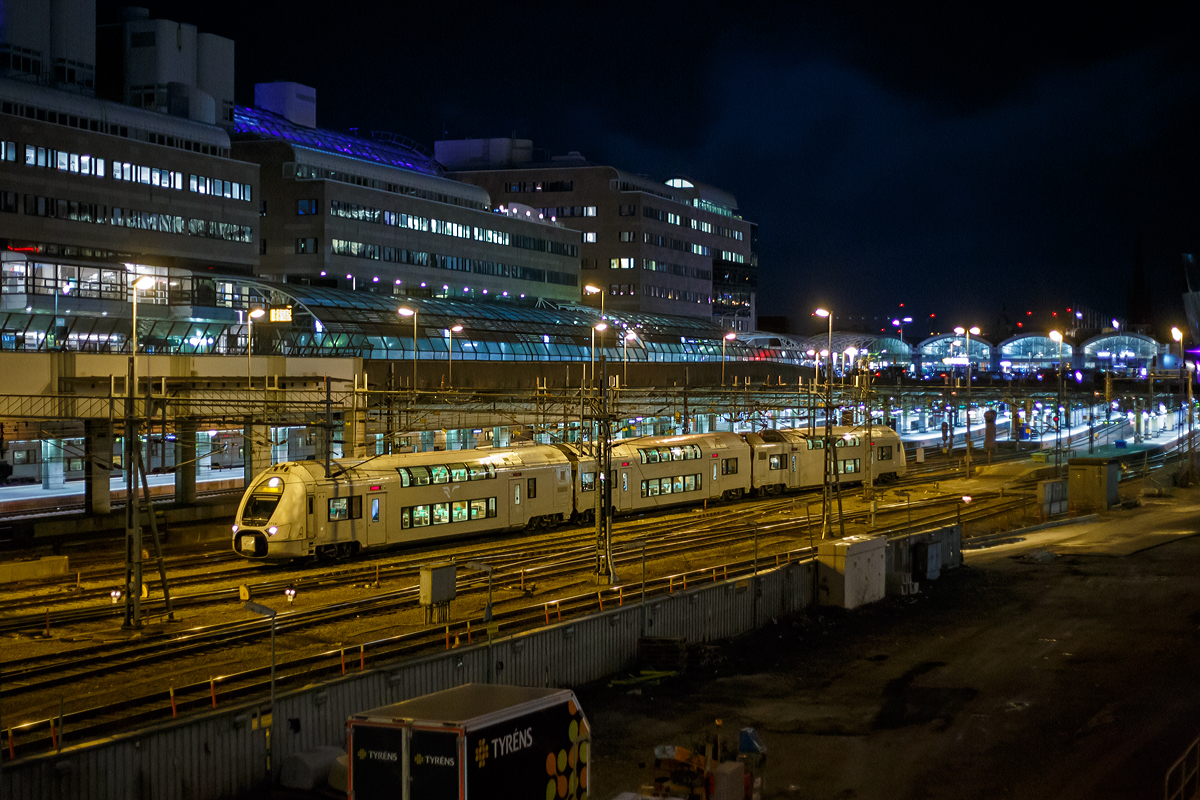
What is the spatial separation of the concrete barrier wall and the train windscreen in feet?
37.7

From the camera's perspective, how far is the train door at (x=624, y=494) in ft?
142

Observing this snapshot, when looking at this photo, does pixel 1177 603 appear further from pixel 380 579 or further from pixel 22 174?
pixel 22 174

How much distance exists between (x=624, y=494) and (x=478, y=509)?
838 centimetres

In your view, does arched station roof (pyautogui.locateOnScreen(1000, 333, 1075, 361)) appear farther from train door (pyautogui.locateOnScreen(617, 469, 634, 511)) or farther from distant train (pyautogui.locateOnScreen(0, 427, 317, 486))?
train door (pyautogui.locateOnScreen(617, 469, 634, 511))

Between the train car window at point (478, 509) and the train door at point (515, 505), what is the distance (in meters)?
1.26

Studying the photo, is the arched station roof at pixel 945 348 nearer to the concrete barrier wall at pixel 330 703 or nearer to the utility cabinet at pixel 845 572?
the utility cabinet at pixel 845 572

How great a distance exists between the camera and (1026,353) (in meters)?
161

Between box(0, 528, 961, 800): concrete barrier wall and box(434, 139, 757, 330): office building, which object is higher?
box(434, 139, 757, 330): office building

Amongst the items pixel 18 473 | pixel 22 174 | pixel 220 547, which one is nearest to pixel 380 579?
pixel 220 547

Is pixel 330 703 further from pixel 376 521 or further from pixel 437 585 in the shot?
pixel 376 521

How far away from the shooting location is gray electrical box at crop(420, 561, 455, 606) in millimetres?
23875

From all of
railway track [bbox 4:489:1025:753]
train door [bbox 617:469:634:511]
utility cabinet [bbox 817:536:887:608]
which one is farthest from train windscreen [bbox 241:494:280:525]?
utility cabinet [bbox 817:536:887:608]

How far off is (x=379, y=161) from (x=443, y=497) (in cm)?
5782

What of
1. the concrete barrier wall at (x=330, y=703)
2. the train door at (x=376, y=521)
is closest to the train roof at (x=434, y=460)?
the train door at (x=376, y=521)
